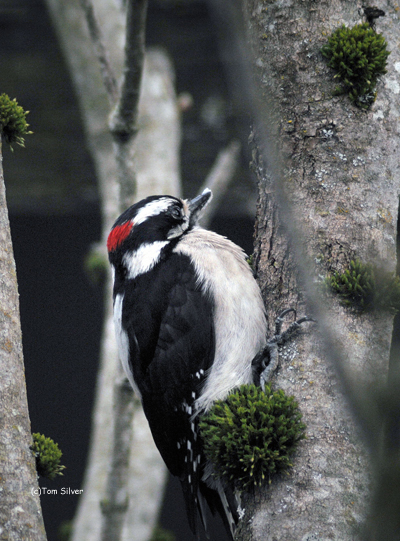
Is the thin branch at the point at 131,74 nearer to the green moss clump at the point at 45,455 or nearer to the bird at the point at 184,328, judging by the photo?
the bird at the point at 184,328

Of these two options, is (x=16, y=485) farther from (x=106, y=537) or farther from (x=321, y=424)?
(x=106, y=537)

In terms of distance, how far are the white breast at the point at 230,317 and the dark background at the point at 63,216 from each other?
2.10 meters

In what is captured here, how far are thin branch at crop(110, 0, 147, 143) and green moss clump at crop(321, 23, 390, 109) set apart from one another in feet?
2.81

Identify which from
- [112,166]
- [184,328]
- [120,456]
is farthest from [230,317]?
[112,166]

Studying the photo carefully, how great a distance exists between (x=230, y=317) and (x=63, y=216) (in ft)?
12.0

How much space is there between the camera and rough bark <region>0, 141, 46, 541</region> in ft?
4.83

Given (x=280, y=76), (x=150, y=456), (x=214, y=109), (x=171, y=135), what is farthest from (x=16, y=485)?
(x=214, y=109)

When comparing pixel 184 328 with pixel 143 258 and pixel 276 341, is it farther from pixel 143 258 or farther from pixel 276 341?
pixel 276 341

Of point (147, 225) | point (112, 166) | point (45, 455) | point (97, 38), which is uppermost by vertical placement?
point (97, 38)

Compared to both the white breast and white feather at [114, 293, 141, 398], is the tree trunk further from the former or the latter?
Result: the white breast

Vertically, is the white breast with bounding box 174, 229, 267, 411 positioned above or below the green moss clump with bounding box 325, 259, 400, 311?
below

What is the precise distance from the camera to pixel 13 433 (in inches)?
62.2

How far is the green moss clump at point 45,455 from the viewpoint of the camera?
1708 millimetres

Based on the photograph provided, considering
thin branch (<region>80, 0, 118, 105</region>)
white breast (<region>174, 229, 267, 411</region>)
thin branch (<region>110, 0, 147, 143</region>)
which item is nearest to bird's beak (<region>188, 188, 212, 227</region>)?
white breast (<region>174, 229, 267, 411</region>)
